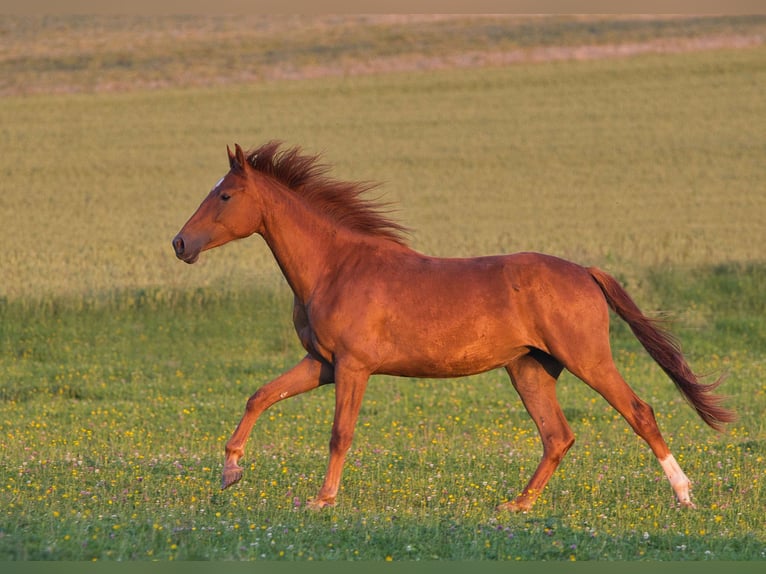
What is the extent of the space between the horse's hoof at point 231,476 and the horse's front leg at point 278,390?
122mm

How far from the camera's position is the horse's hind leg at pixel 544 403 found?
30.8 ft

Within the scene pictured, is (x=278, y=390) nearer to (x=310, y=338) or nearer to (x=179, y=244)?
(x=310, y=338)

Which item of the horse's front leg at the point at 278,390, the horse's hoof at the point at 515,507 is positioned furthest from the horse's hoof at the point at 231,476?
the horse's hoof at the point at 515,507

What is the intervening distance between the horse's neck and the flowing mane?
14 cm

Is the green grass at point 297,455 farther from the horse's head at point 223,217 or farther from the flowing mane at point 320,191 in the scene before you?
the flowing mane at point 320,191

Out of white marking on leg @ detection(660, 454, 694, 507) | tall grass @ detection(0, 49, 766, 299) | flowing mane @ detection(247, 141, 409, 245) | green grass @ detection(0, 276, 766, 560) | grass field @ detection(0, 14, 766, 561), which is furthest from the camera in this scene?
tall grass @ detection(0, 49, 766, 299)

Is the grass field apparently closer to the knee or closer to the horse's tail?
the knee

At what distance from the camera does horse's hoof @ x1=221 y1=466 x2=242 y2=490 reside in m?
8.88

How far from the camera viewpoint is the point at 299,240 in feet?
31.3

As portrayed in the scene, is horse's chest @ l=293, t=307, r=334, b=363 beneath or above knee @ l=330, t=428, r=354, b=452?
above

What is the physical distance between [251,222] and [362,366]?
140cm

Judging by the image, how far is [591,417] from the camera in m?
15.0

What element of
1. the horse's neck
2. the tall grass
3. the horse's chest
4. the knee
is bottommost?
the tall grass

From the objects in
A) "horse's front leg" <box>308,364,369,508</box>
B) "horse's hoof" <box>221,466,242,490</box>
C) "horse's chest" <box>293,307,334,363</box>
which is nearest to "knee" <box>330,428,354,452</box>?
"horse's front leg" <box>308,364,369,508</box>
